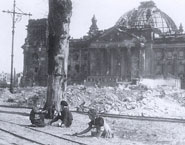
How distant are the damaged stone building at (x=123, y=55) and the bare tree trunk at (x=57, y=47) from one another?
125 feet

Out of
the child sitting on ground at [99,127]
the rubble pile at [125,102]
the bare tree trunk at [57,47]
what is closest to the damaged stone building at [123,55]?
the rubble pile at [125,102]

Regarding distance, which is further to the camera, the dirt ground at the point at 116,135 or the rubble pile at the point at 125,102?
the rubble pile at the point at 125,102

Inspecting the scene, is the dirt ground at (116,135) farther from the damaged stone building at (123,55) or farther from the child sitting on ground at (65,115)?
the damaged stone building at (123,55)

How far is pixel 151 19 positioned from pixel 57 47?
57.2 meters

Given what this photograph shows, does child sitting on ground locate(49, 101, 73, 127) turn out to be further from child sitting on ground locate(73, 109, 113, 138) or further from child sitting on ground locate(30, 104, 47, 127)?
child sitting on ground locate(73, 109, 113, 138)

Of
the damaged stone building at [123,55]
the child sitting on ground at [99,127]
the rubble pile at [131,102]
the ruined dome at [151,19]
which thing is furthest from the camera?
the ruined dome at [151,19]

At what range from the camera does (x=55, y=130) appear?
514 inches

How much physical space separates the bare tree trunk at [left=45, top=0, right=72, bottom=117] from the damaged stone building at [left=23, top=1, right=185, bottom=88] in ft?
125

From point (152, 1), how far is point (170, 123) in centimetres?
6506

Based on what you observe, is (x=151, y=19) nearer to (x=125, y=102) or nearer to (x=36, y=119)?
(x=125, y=102)

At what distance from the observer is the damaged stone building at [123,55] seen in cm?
6000

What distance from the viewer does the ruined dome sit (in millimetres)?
71375

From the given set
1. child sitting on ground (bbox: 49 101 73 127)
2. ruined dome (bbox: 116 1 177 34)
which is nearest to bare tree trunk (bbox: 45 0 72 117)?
child sitting on ground (bbox: 49 101 73 127)

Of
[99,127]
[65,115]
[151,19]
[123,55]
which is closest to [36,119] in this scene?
[65,115]
